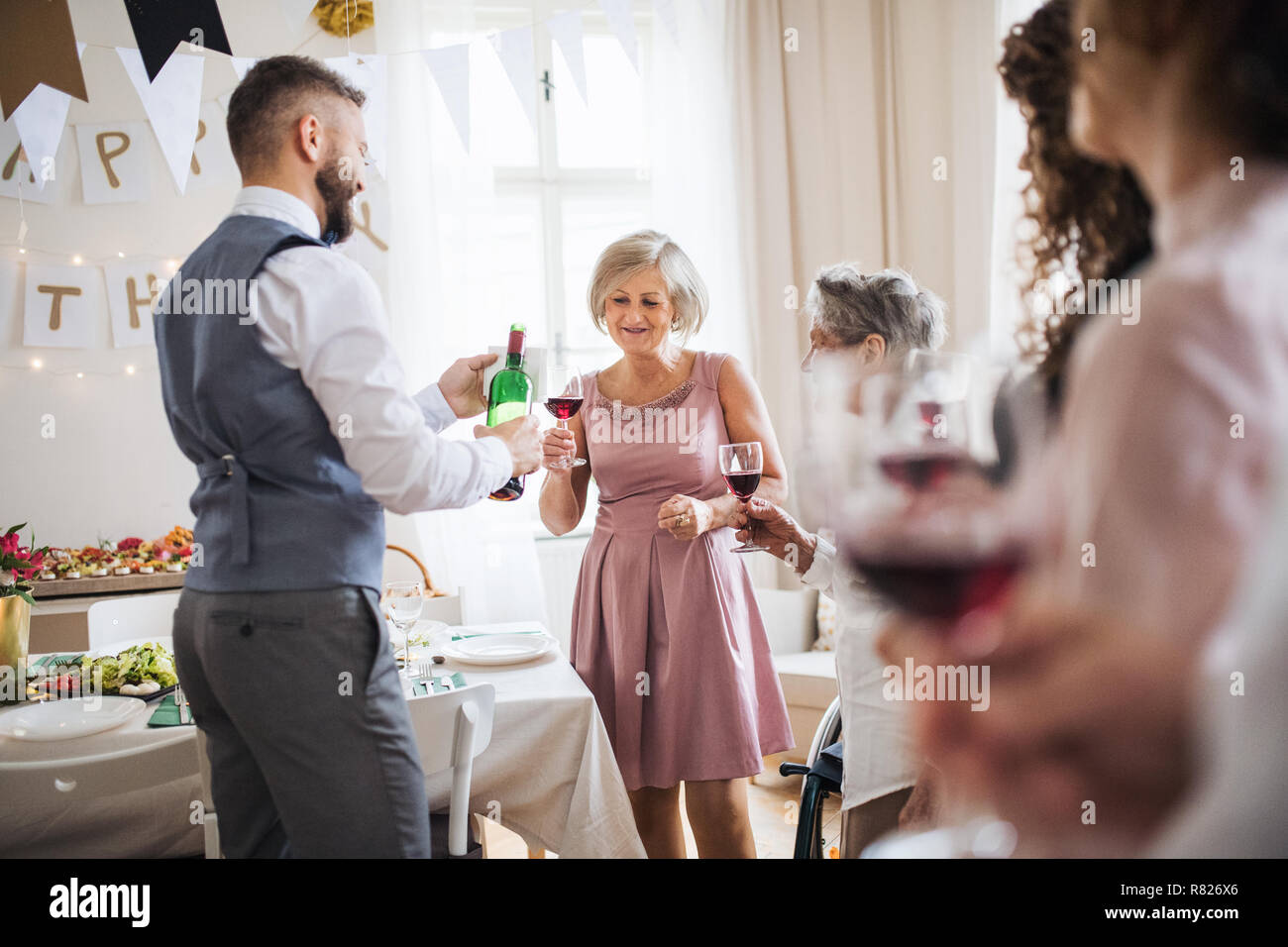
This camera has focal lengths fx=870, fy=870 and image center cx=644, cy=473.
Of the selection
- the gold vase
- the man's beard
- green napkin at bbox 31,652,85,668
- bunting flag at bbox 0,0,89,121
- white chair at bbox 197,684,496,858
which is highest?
bunting flag at bbox 0,0,89,121

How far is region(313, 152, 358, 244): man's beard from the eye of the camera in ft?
3.34

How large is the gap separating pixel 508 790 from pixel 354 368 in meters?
0.85

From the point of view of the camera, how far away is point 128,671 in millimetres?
1545

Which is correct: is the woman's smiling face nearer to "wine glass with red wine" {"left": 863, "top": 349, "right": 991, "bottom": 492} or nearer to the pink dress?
the pink dress

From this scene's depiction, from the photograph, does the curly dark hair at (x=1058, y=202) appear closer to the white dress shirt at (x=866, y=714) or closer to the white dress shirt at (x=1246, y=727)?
the white dress shirt at (x=1246, y=727)

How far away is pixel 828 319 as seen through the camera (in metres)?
1.29

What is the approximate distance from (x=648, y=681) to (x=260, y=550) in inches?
33.9

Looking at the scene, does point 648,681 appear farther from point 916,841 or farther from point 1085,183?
point 1085,183

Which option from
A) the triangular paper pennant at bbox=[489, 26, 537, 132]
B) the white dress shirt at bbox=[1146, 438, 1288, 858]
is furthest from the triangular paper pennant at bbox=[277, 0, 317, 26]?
the white dress shirt at bbox=[1146, 438, 1288, 858]

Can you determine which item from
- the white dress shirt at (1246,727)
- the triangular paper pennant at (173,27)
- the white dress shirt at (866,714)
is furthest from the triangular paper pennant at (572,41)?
the white dress shirt at (1246,727)

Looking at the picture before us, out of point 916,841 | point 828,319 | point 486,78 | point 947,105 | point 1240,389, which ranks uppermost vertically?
point 486,78

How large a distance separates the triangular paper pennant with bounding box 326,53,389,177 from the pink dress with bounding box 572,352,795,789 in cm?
173
